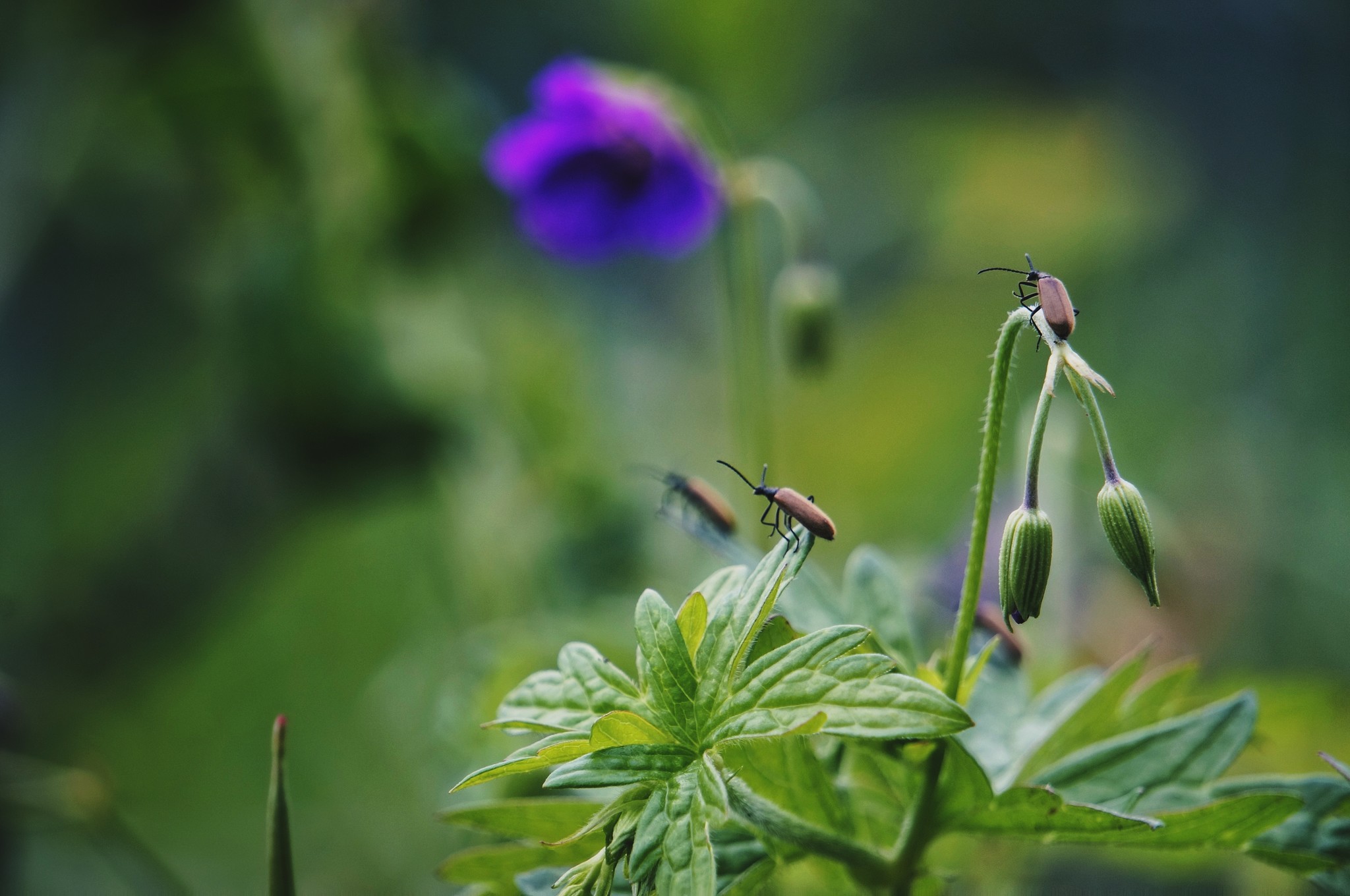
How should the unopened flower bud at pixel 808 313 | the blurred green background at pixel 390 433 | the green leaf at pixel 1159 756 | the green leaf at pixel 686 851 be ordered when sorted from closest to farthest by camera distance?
the green leaf at pixel 686 851 < the green leaf at pixel 1159 756 < the unopened flower bud at pixel 808 313 < the blurred green background at pixel 390 433

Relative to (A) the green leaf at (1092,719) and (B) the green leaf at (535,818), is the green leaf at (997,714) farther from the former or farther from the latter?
(B) the green leaf at (535,818)

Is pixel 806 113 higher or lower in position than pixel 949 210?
higher

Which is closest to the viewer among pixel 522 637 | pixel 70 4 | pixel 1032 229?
pixel 522 637

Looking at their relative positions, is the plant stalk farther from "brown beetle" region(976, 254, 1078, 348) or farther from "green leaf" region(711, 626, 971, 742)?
"brown beetle" region(976, 254, 1078, 348)

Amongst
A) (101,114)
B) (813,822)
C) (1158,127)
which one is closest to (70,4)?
(101,114)

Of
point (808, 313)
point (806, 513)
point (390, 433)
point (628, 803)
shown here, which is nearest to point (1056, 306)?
point (806, 513)

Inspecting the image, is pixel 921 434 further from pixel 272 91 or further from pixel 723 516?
pixel 723 516

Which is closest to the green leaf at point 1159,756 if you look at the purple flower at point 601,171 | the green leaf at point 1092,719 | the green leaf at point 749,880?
the green leaf at point 1092,719
